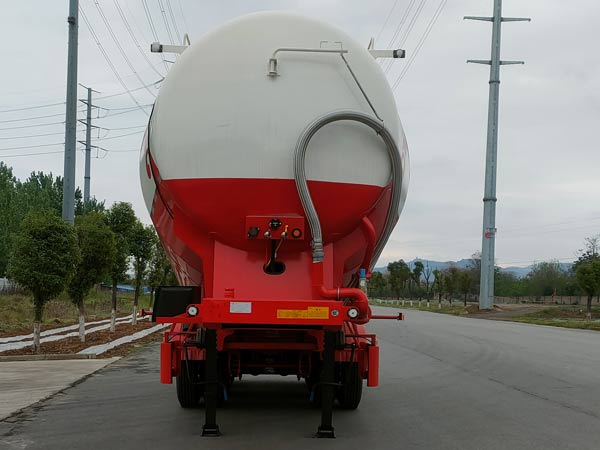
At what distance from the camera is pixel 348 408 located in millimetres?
8266

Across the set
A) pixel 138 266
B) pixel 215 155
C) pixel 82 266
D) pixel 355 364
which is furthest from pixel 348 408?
pixel 138 266

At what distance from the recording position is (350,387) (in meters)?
7.93

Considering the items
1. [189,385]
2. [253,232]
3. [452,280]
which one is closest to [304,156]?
[253,232]

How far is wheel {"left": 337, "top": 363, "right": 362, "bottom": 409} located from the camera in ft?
25.1

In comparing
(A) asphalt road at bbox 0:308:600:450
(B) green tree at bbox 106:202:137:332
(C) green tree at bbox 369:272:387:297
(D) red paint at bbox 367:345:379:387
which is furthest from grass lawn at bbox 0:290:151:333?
(C) green tree at bbox 369:272:387:297

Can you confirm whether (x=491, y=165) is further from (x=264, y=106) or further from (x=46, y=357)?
(x=264, y=106)

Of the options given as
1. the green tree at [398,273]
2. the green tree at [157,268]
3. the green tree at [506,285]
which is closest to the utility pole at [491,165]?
the green tree at [157,268]

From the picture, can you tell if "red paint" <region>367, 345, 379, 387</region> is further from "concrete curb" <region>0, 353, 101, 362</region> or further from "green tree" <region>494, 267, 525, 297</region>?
"green tree" <region>494, 267, 525, 297</region>

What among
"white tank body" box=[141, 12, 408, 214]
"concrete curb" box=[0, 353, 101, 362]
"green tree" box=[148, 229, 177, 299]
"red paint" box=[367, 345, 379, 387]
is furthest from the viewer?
"green tree" box=[148, 229, 177, 299]

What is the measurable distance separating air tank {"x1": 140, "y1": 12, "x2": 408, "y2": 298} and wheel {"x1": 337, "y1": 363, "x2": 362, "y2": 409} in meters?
1.31

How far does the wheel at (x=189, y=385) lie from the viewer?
24.2 feet

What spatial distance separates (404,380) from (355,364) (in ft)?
14.2

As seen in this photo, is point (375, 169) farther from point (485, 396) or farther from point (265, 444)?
point (485, 396)

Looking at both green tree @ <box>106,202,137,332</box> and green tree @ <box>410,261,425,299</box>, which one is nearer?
green tree @ <box>106,202,137,332</box>
